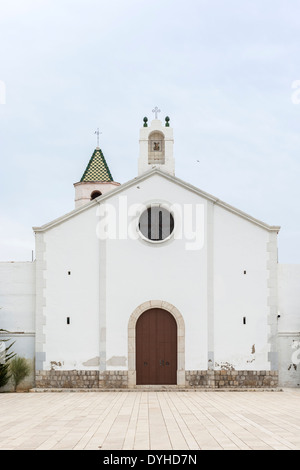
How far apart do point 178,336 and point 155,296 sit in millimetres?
1602

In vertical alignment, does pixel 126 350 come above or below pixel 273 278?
below

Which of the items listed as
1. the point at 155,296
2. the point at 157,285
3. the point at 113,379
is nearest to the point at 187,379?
the point at 113,379

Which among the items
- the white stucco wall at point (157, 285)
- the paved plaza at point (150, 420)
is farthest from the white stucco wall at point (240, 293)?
the paved plaza at point (150, 420)

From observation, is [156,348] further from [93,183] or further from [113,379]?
[93,183]

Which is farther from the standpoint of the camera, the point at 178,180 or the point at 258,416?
the point at 178,180

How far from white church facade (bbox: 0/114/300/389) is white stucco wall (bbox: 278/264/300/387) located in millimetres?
36

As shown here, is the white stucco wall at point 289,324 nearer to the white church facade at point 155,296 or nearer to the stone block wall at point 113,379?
the white church facade at point 155,296

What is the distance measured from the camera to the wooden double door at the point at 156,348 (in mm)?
21125

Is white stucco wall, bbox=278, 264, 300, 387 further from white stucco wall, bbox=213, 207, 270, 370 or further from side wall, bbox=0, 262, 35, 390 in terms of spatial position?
side wall, bbox=0, 262, 35, 390

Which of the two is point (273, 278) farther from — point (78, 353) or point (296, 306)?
point (78, 353)

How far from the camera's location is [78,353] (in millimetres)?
21125

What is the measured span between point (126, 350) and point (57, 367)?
8.11 ft

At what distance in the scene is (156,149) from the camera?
24.3 metres
